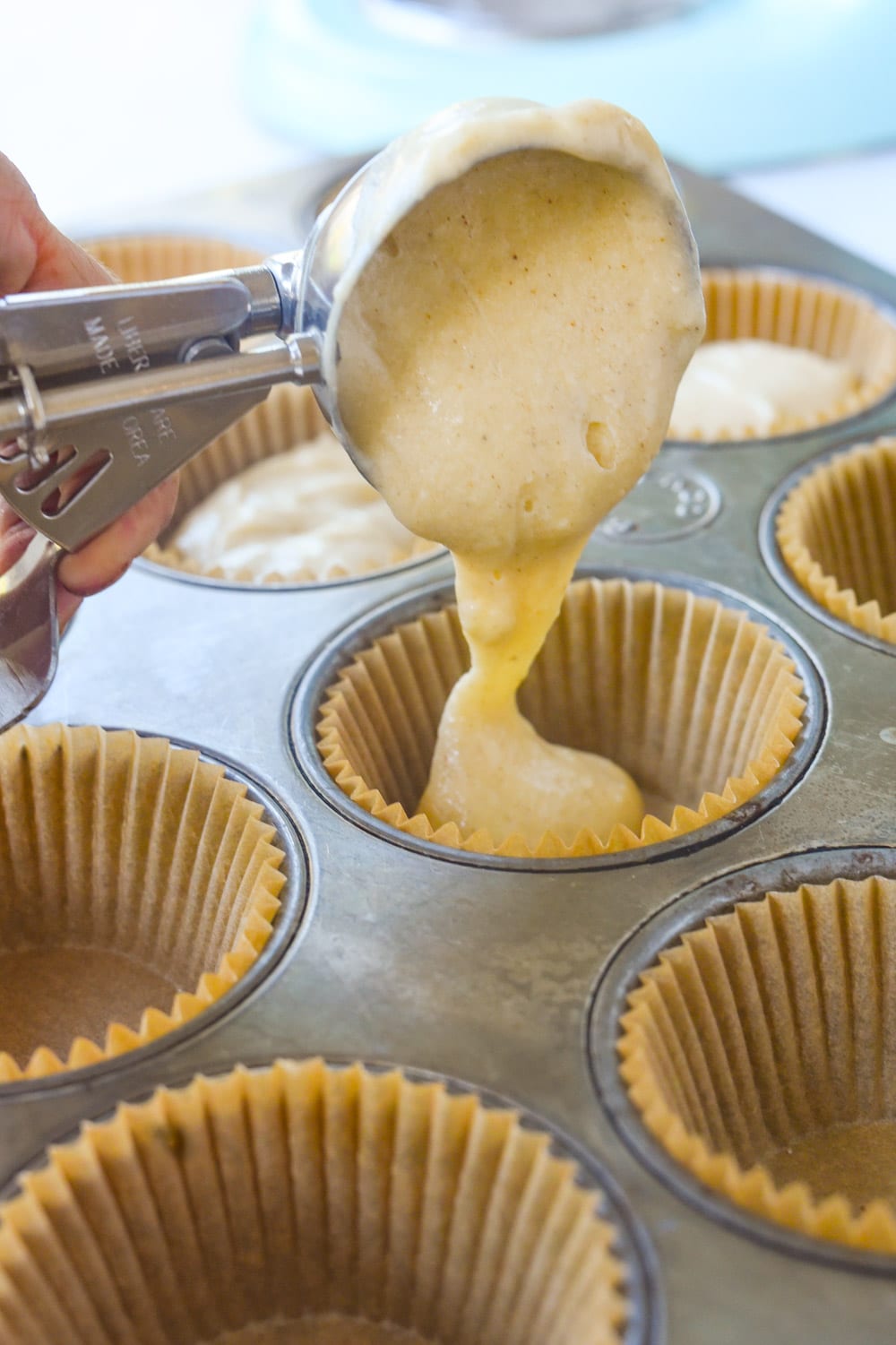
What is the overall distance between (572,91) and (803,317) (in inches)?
46.7

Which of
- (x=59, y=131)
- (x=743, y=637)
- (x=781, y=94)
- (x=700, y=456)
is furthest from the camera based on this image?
(x=59, y=131)

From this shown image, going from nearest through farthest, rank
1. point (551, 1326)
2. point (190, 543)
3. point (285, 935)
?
point (551, 1326) → point (285, 935) → point (190, 543)

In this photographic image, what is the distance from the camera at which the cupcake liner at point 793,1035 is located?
4.29 feet

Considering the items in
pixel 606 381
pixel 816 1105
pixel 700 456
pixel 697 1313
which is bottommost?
pixel 816 1105

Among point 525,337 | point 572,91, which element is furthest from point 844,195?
point 525,337

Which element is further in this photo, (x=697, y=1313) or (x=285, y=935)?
(x=285, y=935)

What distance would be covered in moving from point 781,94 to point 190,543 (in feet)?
6.88

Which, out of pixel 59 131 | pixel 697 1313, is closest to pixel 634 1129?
pixel 697 1313

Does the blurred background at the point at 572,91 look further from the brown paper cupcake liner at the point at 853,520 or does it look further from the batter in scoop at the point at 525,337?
the batter in scoop at the point at 525,337

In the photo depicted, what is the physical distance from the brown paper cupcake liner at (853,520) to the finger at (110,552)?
83cm

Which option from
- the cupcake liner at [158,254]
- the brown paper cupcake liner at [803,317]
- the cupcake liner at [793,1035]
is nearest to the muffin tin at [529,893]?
the cupcake liner at [793,1035]

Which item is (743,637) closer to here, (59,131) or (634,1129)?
(634,1129)

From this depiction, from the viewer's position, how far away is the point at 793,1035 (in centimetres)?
141

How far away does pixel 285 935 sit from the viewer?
1.31m
